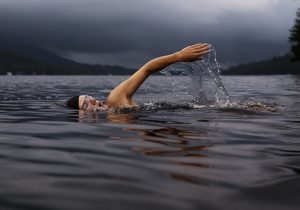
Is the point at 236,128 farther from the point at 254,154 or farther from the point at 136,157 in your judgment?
the point at 136,157

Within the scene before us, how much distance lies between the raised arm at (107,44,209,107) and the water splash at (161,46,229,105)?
35 centimetres

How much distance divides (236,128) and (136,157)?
286 cm

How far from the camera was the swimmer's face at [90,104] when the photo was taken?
10.1m

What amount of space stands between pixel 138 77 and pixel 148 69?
0.28m

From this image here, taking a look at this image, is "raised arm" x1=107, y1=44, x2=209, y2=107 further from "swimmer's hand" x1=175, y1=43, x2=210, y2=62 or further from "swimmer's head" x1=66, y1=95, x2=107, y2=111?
"swimmer's head" x1=66, y1=95, x2=107, y2=111

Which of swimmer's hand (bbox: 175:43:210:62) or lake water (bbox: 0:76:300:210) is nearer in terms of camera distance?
lake water (bbox: 0:76:300:210)

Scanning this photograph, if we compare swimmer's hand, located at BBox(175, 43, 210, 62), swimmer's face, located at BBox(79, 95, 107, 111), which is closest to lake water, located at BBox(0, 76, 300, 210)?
swimmer's hand, located at BBox(175, 43, 210, 62)

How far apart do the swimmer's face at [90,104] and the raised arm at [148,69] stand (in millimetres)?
271

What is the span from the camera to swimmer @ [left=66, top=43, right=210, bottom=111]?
8836mm

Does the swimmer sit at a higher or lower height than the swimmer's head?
higher

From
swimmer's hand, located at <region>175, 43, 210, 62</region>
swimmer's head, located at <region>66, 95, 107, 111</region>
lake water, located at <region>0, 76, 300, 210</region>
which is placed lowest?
lake water, located at <region>0, 76, 300, 210</region>

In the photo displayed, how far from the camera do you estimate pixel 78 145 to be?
202 inches

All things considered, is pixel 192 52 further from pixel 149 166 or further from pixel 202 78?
pixel 149 166

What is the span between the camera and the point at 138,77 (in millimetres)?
9234
